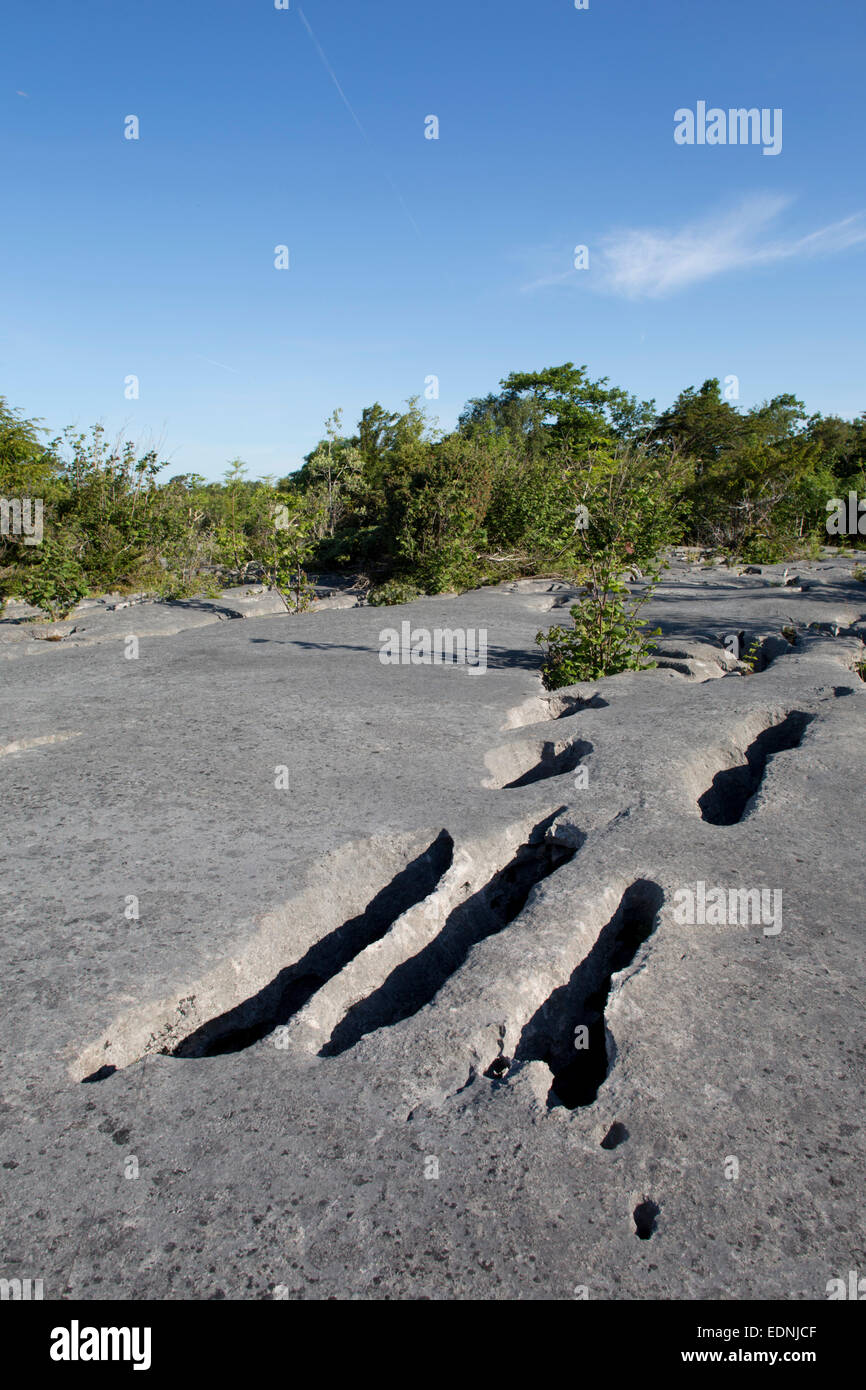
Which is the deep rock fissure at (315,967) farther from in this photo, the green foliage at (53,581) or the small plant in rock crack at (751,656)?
the green foliage at (53,581)

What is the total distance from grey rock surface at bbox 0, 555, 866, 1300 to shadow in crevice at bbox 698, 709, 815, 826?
0.08 ft

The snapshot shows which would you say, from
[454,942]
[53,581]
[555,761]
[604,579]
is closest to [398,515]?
[53,581]

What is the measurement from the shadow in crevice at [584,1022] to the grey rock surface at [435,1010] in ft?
0.04

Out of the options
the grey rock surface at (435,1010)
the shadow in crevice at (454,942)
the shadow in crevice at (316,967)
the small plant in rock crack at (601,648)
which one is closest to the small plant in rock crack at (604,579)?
the small plant in rock crack at (601,648)

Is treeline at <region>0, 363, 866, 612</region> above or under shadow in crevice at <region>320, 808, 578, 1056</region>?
above

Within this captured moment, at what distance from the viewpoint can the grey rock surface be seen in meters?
1.72

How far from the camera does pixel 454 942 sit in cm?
299

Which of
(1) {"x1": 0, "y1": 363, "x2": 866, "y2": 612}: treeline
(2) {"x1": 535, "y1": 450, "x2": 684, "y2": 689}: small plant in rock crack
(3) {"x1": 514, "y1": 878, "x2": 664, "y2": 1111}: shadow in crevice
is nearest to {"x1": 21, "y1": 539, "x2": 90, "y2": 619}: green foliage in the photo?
(1) {"x1": 0, "y1": 363, "x2": 866, "y2": 612}: treeline

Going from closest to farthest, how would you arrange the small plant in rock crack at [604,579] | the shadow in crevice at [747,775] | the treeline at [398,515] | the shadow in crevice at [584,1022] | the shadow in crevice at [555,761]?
1. the shadow in crevice at [584,1022]
2. the shadow in crevice at [747,775]
3. the shadow in crevice at [555,761]
4. the small plant in rock crack at [604,579]
5. the treeline at [398,515]

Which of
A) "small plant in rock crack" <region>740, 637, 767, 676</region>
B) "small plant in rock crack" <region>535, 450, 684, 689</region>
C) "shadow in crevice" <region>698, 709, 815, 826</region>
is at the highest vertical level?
"small plant in rock crack" <region>535, 450, 684, 689</region>

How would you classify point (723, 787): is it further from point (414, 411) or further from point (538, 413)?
point (538, 413)

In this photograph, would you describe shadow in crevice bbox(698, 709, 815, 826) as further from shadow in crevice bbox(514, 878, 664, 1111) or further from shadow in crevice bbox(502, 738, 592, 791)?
shadow in crevice bbox(514, 878, 664, 1111)

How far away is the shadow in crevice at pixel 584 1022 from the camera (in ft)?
7.64

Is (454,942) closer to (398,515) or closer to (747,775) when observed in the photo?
(747,775)
